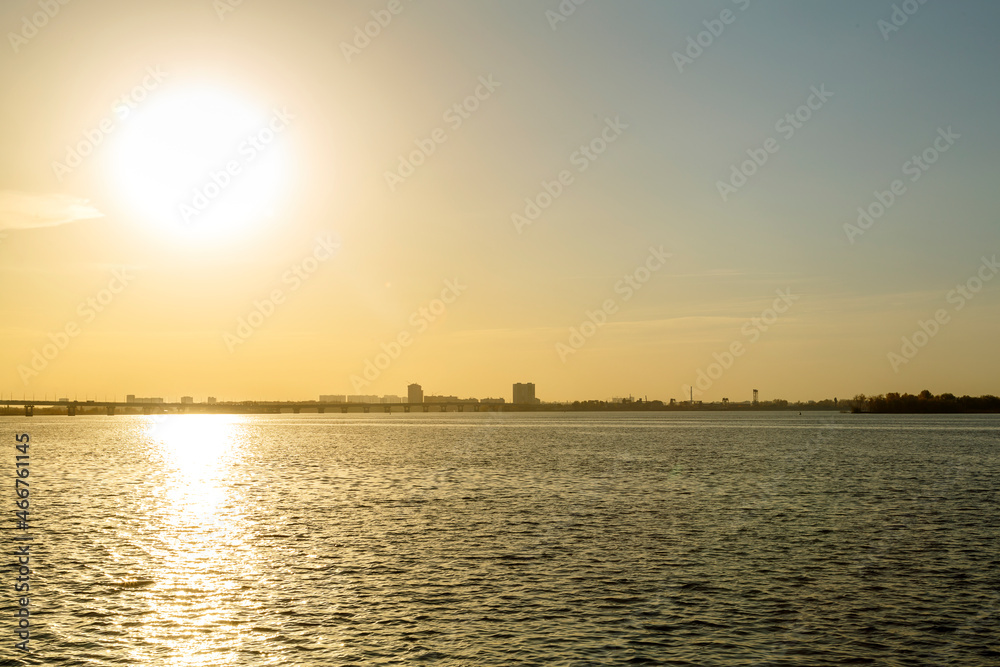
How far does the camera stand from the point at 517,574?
35.2 m

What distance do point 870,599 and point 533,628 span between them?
44.9 feet

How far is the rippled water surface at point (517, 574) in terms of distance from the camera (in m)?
24.9

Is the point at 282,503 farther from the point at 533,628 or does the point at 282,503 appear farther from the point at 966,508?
the point at 966,508

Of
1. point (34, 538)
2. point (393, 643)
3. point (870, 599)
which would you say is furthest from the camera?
point (34, 538)

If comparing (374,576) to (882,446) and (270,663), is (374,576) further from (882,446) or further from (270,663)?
(882,446)

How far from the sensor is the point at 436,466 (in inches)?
3969

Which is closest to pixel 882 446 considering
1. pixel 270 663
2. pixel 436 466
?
pixel 436 466

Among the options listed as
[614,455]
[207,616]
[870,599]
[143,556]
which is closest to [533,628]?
[207,616]

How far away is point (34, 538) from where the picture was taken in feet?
144

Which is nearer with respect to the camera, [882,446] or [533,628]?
[533,628]

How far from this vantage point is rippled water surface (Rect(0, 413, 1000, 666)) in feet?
81.8

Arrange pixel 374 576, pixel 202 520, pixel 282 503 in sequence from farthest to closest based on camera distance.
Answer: pixel 282 503 → pixel 202 520 → pixel 374 576

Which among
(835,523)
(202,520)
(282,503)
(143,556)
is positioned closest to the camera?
(143,556)

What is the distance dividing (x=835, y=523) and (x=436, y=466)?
192 feet
